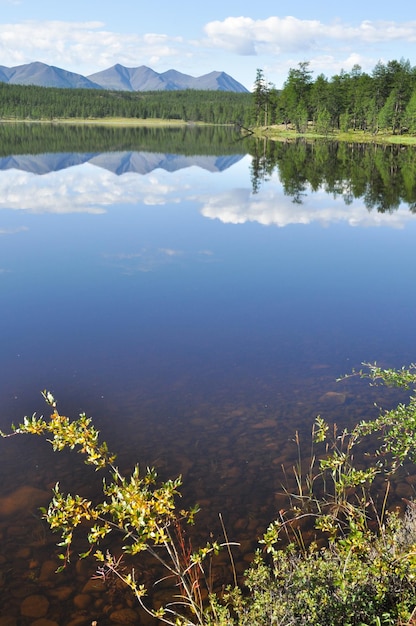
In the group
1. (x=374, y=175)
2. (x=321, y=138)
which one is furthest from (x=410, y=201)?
(x=321, y=138)

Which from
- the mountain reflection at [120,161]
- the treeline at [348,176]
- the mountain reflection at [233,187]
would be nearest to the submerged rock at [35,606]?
the mountain reflection at [233,187]

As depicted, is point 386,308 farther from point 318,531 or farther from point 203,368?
point 318,531

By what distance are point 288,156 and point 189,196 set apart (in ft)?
139

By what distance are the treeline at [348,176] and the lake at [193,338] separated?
22.6 feet

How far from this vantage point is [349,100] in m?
148

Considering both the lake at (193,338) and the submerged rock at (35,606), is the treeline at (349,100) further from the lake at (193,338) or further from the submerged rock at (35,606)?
the submerged rock at (35,606)

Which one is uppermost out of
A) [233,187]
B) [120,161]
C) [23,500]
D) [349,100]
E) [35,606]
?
[349,100]

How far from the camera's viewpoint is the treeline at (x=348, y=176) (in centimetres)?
4781

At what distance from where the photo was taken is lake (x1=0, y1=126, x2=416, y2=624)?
10.4m

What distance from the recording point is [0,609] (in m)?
7.73

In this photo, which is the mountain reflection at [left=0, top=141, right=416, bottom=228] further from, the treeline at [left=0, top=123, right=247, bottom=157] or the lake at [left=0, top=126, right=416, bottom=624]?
the treeline at [left=0, top=123, right=247, bottom=157]

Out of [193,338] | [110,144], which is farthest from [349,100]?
[193,338]

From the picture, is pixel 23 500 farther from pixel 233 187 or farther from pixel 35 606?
pixel 233 187

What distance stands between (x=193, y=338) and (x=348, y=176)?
49.7m
